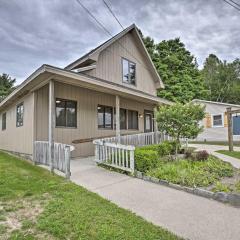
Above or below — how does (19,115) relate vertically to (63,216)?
above

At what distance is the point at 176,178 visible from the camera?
643 cm

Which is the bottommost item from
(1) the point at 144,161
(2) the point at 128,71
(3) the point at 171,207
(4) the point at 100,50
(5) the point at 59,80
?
(3) the point at 171,207

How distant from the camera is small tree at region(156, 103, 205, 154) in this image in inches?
381

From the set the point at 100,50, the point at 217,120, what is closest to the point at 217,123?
the point at 217,120

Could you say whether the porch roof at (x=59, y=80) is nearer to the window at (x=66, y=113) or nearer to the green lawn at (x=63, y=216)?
the window at (x=66, y=113)

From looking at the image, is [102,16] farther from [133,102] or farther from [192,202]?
[192,202]

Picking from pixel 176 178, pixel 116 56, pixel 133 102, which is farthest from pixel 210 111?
pixel 176 178

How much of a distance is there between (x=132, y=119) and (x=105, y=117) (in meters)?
2.78

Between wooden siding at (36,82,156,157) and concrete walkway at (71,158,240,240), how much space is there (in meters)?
3.58

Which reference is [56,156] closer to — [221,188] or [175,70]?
[221,188]

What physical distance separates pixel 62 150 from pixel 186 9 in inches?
297

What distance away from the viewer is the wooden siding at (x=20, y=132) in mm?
10033

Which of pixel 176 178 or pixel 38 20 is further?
pixel 38 20

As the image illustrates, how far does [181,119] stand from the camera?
9648 mm
